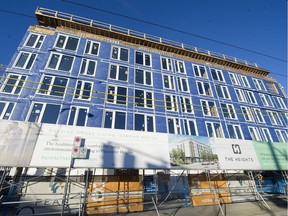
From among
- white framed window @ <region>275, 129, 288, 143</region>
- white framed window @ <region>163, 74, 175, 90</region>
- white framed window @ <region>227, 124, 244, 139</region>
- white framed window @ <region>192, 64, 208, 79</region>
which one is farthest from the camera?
white framed window @ <region>192, 64, 208, 79</region>

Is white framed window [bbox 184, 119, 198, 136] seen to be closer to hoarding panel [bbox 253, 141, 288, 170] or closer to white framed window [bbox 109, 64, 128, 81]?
hoarding panel [bbox 253, 141, 288, 170]

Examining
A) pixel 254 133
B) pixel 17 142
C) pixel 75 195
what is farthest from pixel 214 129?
pixel 17 142

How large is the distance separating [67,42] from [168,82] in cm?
1317

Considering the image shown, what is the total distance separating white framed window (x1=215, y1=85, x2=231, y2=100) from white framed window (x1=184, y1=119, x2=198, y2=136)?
A: 687cm

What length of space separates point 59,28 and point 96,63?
6.81 m

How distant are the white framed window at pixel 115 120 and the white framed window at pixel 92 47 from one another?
8.32 metres

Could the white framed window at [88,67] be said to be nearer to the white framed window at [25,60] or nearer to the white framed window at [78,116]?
the white framed window at [78,116]

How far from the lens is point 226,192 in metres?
12.7

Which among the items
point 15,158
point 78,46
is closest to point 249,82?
point 78,46

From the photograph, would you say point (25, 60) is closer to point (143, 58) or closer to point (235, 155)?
point (143, 58)

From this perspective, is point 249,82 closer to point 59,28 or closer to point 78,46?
point 78,46

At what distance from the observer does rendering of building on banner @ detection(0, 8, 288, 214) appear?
9.94 metres

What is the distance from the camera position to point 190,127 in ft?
58.6

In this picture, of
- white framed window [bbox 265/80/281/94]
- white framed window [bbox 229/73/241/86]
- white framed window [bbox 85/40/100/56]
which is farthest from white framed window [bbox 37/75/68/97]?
white framed window [bbox 265/80/281/94]
